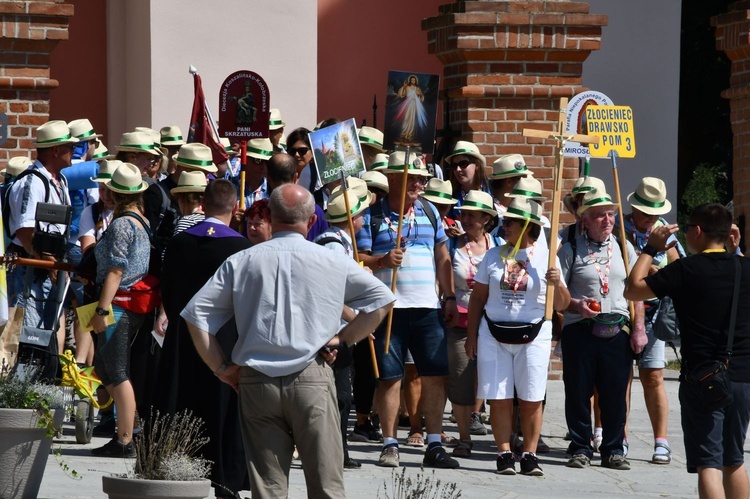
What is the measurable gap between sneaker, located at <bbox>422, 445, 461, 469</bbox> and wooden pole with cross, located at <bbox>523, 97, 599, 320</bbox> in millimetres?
1083

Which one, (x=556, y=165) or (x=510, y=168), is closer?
(x=556, y=165)

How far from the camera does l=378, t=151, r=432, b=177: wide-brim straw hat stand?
32.1 feet

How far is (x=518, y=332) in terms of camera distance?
929 cm

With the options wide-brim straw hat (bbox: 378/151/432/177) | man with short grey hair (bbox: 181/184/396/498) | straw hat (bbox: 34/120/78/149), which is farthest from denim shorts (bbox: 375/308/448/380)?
man with short grey hair (bbox: 181/184/396/498)

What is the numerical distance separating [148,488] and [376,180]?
3.64 metres

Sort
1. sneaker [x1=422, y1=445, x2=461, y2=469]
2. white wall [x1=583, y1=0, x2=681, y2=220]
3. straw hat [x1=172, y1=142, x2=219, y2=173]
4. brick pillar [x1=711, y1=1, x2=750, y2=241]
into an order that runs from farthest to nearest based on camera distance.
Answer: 1. white wall [x1=583, y1=0, x2=681, y2=220]
2. brick pillar [x1=711, y1=1, x2=750, y2=241]
3. straw hat [x1=172, y1=142, x2=219, y2=173]
4. sneaker [x1=422, y1=445, x2=461, y2=469]

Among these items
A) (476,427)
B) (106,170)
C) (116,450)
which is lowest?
(476,427)

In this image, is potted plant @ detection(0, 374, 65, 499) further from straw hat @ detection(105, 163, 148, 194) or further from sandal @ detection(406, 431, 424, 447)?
sandal @ detection(406, 431, 424, 447)

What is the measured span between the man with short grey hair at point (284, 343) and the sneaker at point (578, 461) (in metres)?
3.53

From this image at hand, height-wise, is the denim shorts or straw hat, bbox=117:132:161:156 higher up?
straw hat, bbox=117:132:161:156

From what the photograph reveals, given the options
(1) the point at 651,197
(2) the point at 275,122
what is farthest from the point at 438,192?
(2) the point at 275,122

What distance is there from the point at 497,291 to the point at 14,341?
3.00 metres

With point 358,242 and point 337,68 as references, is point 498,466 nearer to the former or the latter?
point 358,242

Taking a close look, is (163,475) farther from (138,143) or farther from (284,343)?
(138,143)
